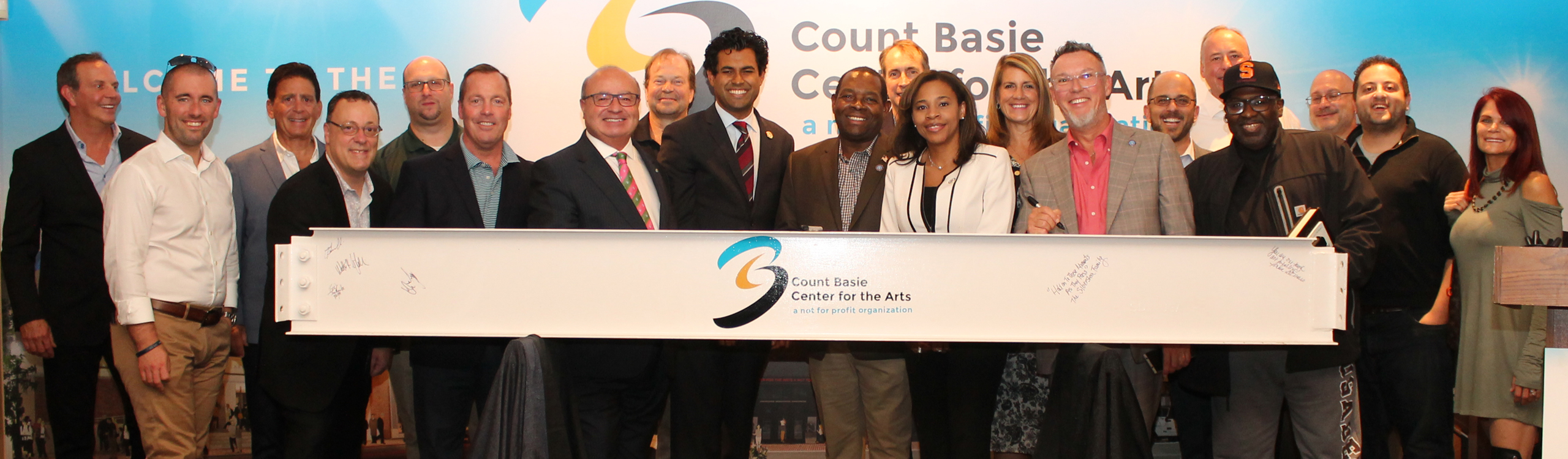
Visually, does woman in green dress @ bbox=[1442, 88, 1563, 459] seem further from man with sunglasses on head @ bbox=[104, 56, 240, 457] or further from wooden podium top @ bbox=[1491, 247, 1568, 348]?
man with sunglasses on head @ bbox=[104, 56, 240, 457]

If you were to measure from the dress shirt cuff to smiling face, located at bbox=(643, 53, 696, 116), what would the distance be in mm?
2335

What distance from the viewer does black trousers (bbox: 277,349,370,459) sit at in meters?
3.32

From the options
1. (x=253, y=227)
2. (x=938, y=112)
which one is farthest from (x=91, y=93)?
(x=938, y=112)

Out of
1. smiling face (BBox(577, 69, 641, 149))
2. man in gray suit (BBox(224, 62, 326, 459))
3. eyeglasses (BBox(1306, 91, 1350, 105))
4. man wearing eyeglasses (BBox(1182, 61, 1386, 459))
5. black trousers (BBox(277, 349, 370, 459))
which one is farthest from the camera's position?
eyeglasses (BBox(1306, 91, 1350, 105))

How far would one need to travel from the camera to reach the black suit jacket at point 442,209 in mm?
3359

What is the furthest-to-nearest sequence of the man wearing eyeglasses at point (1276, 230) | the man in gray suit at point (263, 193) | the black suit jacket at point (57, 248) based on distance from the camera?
the black suit jacket at point (57, 248), the man in gray suit at point (263, 193), the man wearing eyeglasses at point (1276, 230)

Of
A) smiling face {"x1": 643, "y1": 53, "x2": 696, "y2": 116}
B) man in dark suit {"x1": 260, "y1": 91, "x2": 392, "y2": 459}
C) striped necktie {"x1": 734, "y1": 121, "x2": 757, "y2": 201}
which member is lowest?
man in dark suit {"x1": 260, "y1": 91, "x2": 392, "y2": 459}

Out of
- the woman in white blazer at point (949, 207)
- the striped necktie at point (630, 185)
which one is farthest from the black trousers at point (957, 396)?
the striped necktie at point (630, 185)

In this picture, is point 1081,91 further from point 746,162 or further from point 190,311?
point 190,311

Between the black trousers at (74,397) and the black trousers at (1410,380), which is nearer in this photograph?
the black trousers at (1410,380)

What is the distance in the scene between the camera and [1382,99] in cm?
384

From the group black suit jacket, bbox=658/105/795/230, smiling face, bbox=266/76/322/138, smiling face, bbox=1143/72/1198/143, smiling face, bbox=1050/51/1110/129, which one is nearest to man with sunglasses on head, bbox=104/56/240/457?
smiling face, bbox=266/76/322/138

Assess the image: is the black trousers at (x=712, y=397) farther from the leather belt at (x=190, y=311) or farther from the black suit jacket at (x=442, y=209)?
the leather belt at (x=190, y=311)

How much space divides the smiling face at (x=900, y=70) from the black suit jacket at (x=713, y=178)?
0.88 metres
